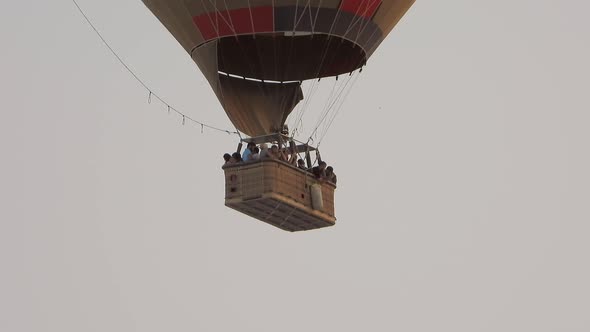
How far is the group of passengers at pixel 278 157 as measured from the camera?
45750mm

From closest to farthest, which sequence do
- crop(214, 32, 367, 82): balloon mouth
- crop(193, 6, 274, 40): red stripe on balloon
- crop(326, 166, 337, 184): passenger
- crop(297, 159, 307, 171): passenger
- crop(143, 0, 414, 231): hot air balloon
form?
crop(143, 0, 414, 231): hot air balloon
crop(297, 159, 307, 171): passenger
crop(193, 6, 274, 40): red stripe on balloon
crop(326, 166, 337, 184): passenger
crop(214, 32, 367, 82): balloon mouth

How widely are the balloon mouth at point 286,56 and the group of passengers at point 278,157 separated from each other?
173cm

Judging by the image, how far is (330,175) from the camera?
46.9 meters

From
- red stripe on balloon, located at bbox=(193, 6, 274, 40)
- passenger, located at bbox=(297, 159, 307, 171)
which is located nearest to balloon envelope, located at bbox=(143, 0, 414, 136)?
red stripe on balloon, located at bbox=(193, 6, 274, 40)

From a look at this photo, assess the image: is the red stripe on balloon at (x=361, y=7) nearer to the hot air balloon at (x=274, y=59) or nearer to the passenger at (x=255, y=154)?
the hot air balloon at (x=274, y=59)

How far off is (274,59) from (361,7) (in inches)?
68.4

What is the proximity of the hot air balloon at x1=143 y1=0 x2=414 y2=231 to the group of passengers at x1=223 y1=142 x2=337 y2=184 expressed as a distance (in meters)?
0.14

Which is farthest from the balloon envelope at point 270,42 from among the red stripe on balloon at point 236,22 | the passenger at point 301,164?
the passenger at point 301,164

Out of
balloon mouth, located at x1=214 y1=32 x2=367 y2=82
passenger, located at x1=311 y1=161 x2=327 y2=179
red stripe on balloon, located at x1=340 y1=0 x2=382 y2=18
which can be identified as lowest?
passenger, located at x1=311 y1=161 x2=327 y2=179

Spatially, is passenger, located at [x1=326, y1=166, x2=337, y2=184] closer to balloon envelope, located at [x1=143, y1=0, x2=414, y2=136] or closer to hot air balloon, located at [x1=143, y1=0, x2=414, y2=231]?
hot air balloon, located at [x1=143, y1=0, x2=414, y2=231]

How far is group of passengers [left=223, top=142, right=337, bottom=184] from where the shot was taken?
150ft

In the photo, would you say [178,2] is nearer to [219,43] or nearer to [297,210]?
[219,43]

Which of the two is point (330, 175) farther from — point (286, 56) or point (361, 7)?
point (361, 7)

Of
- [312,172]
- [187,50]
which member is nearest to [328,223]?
[312,172]
